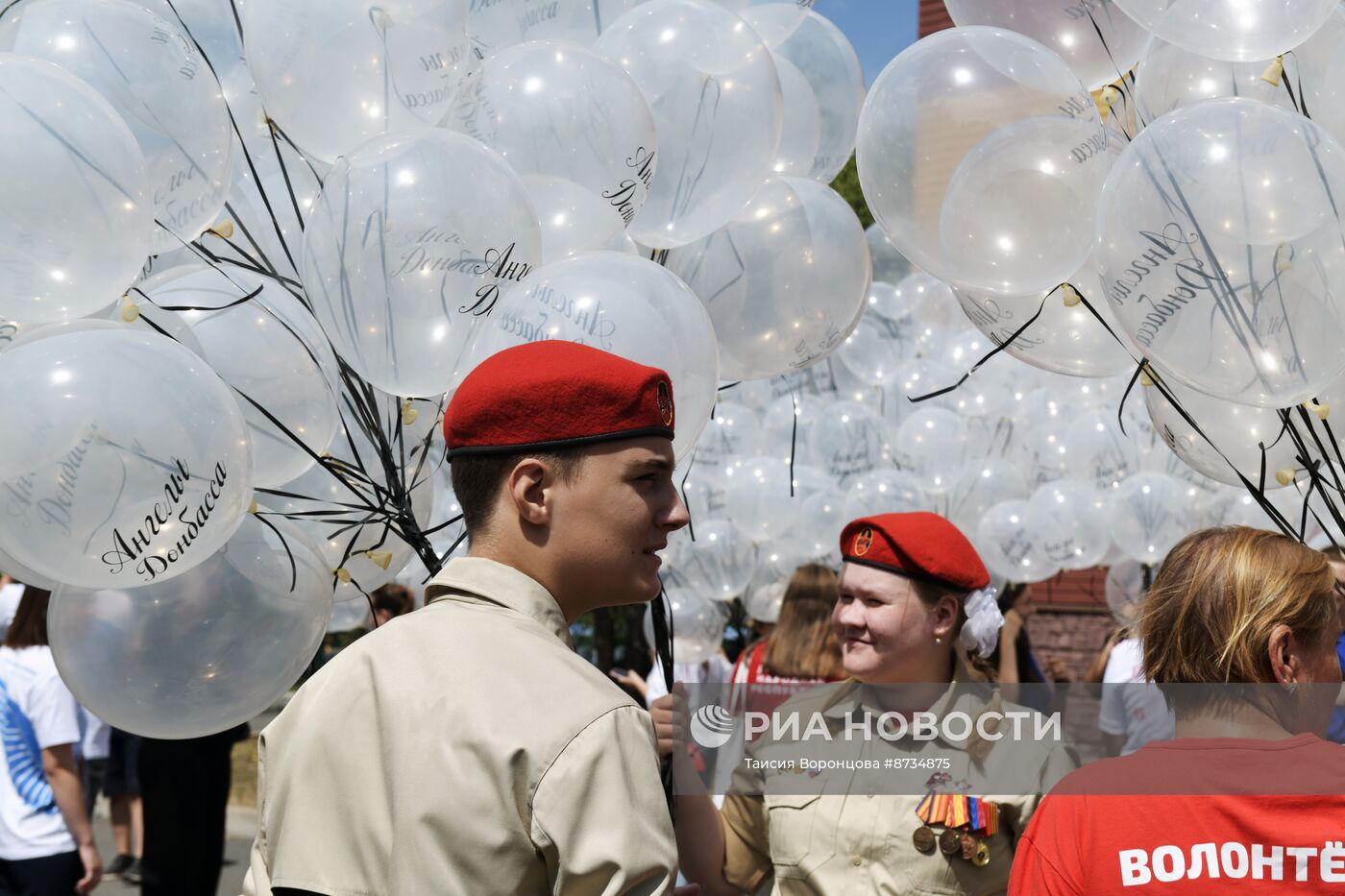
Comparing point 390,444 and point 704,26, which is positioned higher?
point 704,26

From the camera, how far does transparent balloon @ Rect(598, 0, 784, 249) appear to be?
3.02 meters

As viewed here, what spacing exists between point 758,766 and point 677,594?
150 inches

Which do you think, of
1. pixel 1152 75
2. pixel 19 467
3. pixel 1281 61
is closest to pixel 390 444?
pixel 19 467

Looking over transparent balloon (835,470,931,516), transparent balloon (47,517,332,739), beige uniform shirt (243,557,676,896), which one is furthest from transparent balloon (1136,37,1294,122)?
transparent balloon (835,470,931,516)

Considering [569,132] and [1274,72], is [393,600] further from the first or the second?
[1274,72]

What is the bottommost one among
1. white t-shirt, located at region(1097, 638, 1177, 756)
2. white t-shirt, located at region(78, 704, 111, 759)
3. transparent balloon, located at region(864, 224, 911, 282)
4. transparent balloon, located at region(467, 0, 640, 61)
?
white t-shirt, located at region(78, 704, 111, 759)

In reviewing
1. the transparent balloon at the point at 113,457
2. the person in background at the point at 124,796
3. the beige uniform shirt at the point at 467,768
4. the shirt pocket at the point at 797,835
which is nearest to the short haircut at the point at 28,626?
the person in background at the point at 124,796

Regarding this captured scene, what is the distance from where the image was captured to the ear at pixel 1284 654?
175 cm

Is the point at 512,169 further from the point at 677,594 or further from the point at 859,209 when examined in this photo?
the point at 859,209

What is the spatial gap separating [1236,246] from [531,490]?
1.41 metres

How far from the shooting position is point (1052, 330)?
310 centimetres

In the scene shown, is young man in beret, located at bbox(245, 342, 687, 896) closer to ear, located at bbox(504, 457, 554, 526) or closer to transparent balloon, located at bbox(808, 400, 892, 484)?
ear, located at bbox(504, 457, 554, 526)

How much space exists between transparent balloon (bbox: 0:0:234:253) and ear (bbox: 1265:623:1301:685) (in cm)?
217

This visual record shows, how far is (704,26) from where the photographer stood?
9.96 ft
